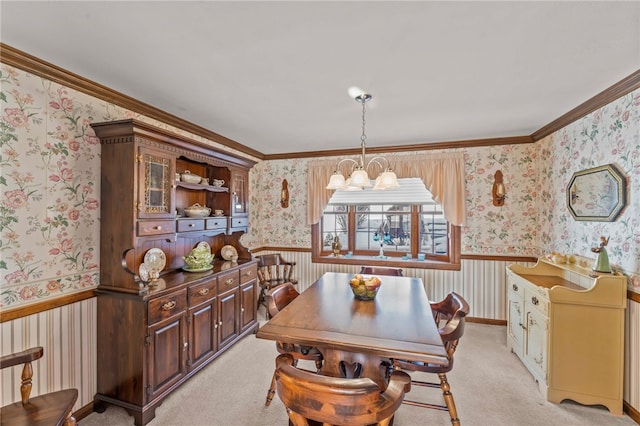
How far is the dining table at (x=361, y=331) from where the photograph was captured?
4.92 ft

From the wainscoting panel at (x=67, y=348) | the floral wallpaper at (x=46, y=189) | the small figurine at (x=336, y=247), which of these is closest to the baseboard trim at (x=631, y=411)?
the wainscoting panel at (x=67, y=348)

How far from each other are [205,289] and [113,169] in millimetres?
1258

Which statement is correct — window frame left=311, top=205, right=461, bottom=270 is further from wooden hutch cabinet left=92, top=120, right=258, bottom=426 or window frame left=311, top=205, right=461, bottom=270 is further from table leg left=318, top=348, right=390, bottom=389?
table leg left=318, top=348, right=390, bottom=389

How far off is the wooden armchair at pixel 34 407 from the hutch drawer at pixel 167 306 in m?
0.60

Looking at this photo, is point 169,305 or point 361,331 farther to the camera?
point 169,305

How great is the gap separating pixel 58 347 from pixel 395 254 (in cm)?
379

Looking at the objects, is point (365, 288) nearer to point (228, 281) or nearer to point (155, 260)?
point (228, 281)

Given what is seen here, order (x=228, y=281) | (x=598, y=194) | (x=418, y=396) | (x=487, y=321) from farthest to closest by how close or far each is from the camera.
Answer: (x=487, y=321) → (x=228, y=281) → (x=598, y=194) → (x=418, y=396)

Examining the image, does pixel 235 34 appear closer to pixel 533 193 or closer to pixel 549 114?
pixel 549 114

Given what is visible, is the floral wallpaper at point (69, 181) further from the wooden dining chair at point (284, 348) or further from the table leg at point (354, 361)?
the table leg at point (354, 361)

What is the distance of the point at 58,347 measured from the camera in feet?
6.45

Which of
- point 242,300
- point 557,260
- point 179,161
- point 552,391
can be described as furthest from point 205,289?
point 557,260

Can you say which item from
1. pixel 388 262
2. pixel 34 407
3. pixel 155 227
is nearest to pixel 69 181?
pixel 155 227

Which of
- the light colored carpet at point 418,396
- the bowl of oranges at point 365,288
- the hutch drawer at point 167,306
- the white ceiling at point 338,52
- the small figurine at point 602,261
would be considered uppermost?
the white ceiling at point 338,52
